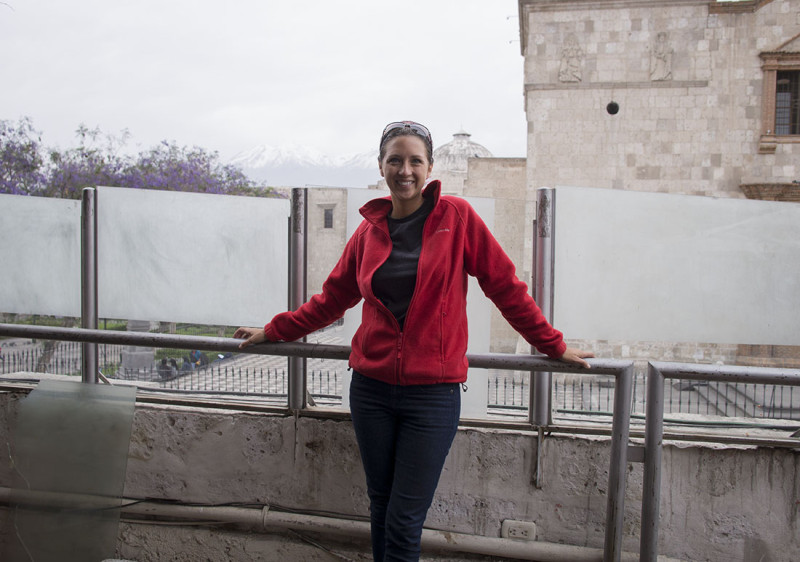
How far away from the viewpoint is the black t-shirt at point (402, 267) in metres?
1.94

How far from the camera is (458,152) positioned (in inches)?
1563

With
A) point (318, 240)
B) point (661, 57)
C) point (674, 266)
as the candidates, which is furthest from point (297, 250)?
point (661, 57)

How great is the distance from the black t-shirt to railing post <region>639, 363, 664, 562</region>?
38.2 inches

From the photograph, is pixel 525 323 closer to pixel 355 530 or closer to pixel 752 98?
pixel 355 530

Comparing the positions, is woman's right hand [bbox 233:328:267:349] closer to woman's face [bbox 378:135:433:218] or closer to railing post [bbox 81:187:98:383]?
woman's face [bbox 378:135:433:218]

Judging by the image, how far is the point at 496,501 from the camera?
8.35 feet

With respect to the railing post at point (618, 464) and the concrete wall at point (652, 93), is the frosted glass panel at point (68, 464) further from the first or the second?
the concrete wall at point (652, 93)

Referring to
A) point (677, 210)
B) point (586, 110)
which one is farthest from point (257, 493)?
point (586, 110)

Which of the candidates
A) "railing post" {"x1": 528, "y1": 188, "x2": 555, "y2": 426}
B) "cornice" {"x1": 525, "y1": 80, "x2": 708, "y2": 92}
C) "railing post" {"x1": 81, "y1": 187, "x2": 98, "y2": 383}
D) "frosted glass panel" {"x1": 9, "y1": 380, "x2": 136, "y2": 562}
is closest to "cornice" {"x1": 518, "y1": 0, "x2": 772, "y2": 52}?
"cornice" {"x1": 525, "y1": 80, "x2": 708, "y2": 92}

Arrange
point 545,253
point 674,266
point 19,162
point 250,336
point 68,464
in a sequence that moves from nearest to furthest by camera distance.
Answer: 1. point 250,336
2. point 68,464
3. point 545,253
4. point 674,266
5. point 19,162

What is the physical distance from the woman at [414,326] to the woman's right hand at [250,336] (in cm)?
50

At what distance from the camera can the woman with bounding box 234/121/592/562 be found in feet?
6.25

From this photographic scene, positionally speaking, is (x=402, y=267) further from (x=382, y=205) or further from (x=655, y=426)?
(x=655, y=426)

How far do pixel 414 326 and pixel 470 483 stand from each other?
1058mm
